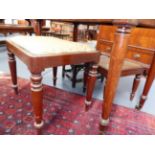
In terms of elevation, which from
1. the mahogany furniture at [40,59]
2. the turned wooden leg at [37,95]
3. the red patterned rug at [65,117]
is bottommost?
the red patterned rug at [65,117]

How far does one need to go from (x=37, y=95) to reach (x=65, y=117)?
442mm

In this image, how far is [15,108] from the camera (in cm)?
119

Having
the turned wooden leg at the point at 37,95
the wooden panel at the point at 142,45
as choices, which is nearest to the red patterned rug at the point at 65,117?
the turned wooden leg at the point at 37,95

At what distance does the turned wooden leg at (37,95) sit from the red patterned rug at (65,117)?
0.58ft

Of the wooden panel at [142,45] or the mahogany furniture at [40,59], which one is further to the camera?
the wooden panel at [142,45]

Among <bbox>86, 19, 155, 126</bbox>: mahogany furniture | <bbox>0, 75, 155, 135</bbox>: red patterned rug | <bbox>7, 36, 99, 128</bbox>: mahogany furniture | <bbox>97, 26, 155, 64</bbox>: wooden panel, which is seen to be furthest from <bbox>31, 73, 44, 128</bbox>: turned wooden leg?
<bbox>97, 26, 155, 64</bbox>: wooden panel

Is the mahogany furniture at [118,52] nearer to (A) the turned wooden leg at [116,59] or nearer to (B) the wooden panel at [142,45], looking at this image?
(A) the turned wooden leg at [116,59]

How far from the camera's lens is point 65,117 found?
1.14 metres

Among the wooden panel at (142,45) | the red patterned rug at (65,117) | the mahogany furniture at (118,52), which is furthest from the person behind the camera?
the wooden panel at (142,45)

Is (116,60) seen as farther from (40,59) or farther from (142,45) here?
(142,45)

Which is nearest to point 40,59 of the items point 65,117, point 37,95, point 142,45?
point 37,95

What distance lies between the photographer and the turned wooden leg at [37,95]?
2.42 ft

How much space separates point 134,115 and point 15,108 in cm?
99
